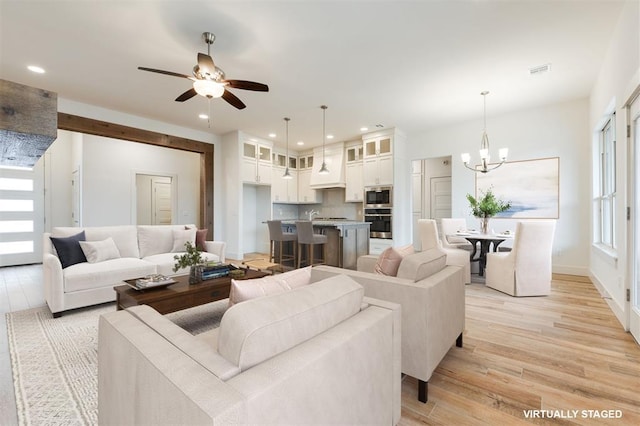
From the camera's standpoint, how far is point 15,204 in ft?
19.0

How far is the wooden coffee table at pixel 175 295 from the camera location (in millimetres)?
2320

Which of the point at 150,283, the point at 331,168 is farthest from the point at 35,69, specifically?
the point at 331,168

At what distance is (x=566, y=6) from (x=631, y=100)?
1.00 meters

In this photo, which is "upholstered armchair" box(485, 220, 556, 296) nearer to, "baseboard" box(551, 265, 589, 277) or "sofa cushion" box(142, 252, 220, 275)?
"baseboard" box(551, 265, 589, 277)

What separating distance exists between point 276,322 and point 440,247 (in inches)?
166

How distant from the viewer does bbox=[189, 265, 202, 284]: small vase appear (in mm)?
2725

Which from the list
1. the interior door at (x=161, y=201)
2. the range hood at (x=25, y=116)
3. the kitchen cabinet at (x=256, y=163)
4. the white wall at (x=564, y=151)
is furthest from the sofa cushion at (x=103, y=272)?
the white wall at (x=564, y=151)

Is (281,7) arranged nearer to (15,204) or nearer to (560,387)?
(560,387)

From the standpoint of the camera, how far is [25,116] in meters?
0.59

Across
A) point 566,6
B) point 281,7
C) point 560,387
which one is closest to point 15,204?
point 281,7

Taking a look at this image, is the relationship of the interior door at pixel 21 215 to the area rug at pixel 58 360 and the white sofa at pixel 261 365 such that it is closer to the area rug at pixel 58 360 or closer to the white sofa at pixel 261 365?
the area rug at pixel 58 360

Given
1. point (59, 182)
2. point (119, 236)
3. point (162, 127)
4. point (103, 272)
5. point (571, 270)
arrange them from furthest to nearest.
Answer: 1. point (59, 182)
2. point (162, 127)
3. point (571, 270)
4. point (119, 236)
5. point (103, 272)

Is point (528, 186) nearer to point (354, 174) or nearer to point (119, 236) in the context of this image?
point (354, 174)

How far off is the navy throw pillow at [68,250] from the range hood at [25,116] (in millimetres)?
3364
